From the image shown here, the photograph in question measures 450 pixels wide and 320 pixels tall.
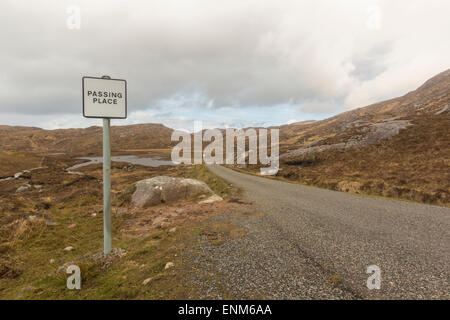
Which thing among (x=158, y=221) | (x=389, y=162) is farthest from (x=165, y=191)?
(x=389, y=162)

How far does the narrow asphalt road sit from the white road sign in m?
5.35

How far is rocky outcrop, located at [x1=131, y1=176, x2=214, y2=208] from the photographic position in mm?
15422

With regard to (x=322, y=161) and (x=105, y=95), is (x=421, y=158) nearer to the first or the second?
(x=322, y=161)

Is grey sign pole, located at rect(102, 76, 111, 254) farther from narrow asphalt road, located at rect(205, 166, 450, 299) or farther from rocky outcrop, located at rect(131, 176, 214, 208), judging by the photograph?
rocky outcrop, located at rect(131, 176, 214, 208)

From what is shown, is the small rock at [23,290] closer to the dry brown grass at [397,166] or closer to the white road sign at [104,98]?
the white road sign at [104,98]

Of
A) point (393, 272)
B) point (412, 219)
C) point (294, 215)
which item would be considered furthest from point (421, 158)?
point (393, 272)

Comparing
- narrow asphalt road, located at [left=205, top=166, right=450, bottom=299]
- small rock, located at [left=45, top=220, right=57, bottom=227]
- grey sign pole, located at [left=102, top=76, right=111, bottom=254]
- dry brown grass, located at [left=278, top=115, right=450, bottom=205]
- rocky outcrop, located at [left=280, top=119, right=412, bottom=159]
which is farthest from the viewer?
rocky outcrop, located at [left=280, top=119, right=412, bottom=159]

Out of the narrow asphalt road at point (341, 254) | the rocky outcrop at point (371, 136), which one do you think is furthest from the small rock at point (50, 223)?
the rocky outcrop at point (371, 136)

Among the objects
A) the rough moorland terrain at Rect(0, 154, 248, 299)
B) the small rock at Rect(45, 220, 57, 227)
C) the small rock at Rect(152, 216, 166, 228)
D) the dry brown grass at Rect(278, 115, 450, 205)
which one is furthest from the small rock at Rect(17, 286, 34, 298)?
the dry brown grass at Rect(278, 115, 450, 205)

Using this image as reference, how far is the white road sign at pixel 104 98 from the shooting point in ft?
18.9

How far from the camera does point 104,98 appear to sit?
19.5 feet

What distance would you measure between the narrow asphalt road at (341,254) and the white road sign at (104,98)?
5.35 metres

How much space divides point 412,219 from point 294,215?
6.23m

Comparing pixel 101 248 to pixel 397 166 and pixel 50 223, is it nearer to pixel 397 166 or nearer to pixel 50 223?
pixel 50 223
